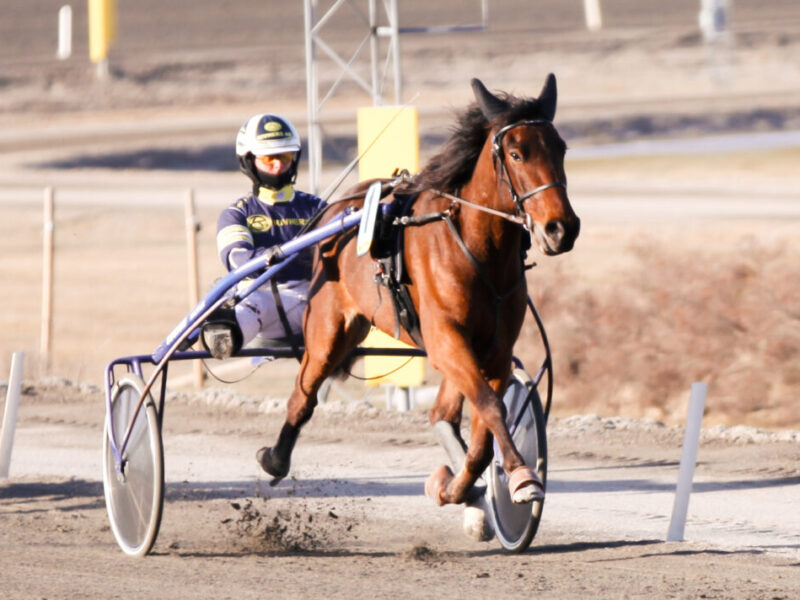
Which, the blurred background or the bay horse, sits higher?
the blurred background

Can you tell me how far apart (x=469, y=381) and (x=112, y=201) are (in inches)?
807

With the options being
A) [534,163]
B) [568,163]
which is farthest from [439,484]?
[568,163]

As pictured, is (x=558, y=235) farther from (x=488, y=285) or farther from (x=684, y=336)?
(x=684, y=336)

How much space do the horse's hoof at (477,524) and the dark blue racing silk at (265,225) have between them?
5.13 ft

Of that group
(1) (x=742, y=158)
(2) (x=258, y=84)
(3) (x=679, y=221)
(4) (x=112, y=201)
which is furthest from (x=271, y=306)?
(2) (x=258, y=84)

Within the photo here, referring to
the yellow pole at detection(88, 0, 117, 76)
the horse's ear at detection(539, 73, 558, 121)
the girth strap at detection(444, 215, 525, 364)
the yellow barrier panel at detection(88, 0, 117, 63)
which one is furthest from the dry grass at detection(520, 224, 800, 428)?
the yellow barrier panel at detection(88, 0, 117, 63)

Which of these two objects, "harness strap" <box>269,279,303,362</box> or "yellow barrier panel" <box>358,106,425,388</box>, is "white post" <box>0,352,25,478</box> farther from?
"yellow barrier panel" <box>358,106,425,388</box>

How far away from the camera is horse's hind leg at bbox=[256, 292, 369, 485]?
691cm

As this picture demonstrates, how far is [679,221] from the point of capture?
21625mm

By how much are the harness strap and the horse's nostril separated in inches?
80.0

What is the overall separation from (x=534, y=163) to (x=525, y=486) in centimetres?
120

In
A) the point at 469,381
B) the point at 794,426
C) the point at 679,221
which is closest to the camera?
the point at 469,381

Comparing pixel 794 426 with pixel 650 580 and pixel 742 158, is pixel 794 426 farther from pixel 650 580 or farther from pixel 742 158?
pixel 742 158

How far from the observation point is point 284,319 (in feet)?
23.7
